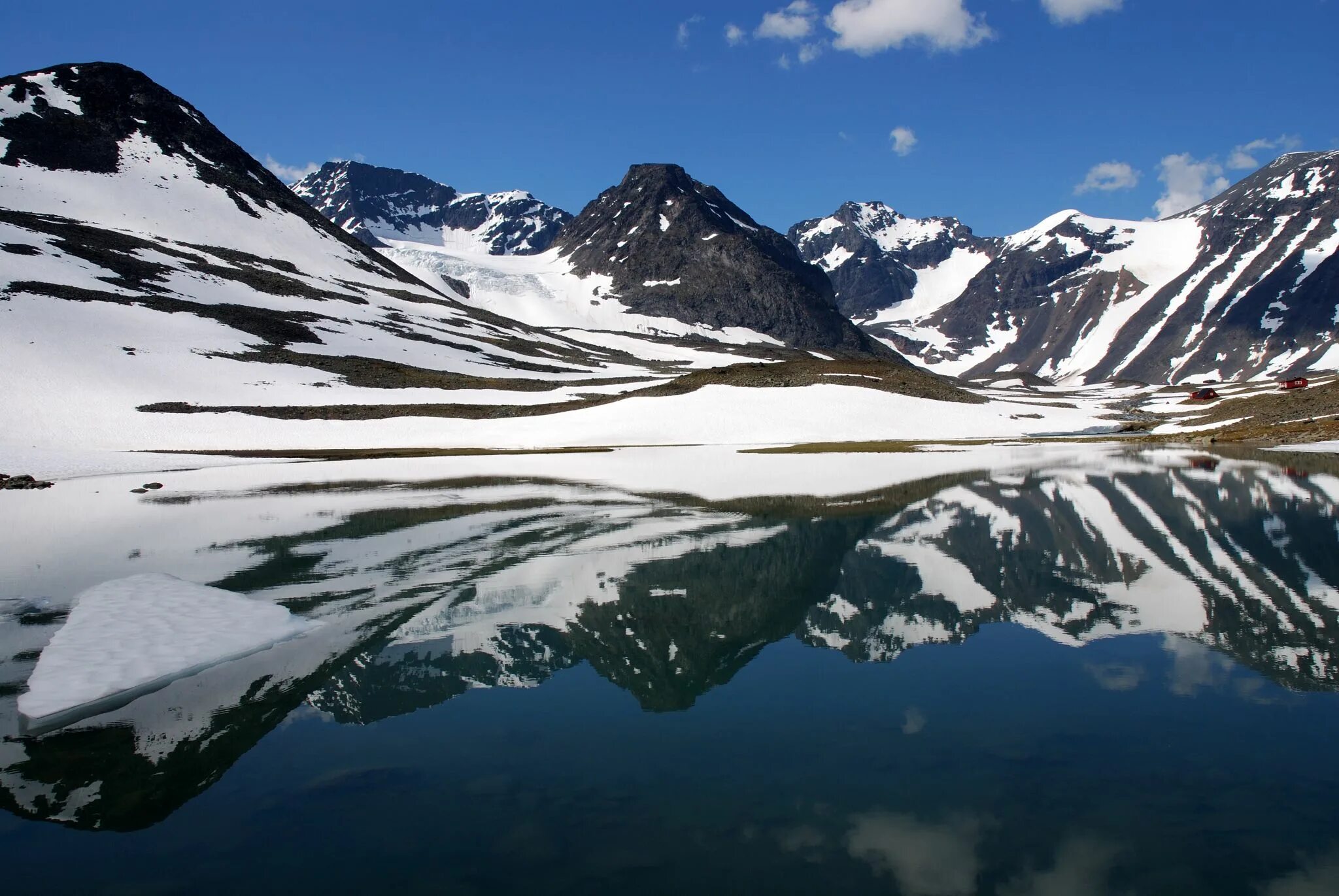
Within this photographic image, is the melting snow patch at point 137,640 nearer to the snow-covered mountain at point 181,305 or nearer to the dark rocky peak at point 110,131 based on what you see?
the snow-covered mountain at point 181,305

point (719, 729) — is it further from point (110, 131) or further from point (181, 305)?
point (110, 131)

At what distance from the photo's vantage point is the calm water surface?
23.7 feet

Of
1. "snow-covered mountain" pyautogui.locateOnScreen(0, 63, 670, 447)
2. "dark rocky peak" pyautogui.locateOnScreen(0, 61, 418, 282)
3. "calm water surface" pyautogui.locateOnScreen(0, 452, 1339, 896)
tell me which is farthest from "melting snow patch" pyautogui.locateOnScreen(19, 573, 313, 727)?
"dark rocky peak" pyautogui.locateOnScreen(0, 61, 418, 282)

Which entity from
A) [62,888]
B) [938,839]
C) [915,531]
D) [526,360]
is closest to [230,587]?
[62,888]

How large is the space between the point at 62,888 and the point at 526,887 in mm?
3921

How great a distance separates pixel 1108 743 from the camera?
9.45 m

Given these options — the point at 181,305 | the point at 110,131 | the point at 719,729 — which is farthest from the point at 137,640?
the point at 110,131

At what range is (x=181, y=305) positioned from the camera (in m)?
111

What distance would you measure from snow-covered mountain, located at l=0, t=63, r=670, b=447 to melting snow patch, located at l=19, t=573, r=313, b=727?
57619 mm

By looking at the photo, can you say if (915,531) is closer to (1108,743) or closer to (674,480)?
(1108,743)

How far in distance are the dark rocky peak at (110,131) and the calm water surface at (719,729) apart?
189 meters

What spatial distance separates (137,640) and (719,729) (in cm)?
986

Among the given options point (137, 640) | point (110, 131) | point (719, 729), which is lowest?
point (137, 640)

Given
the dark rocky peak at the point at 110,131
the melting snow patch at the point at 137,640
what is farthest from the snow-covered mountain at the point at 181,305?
the melting snow patch at the point at 137,640
